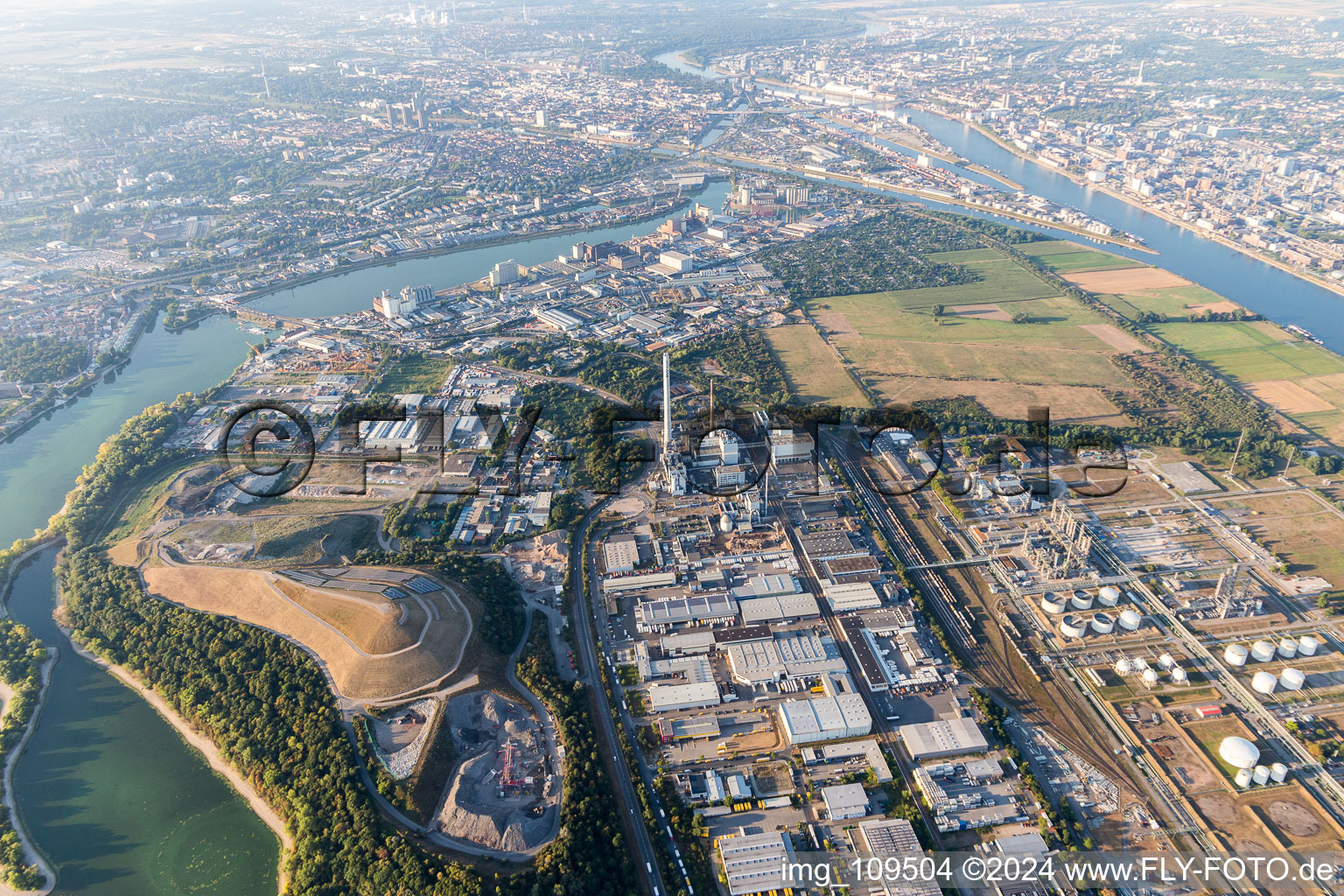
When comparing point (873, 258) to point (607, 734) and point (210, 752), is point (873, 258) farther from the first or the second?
point (210, 752)

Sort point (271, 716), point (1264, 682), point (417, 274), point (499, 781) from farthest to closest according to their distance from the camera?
point (417, 274) < point (1264, 682) < point (271, 716) < point (499, 781)

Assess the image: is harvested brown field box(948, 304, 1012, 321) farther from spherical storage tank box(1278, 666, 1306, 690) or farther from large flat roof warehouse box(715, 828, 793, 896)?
large flat roof warehouse box(715, 828, 793, 896)

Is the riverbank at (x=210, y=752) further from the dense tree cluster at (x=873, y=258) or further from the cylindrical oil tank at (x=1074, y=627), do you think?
the dense tree cluster at (x=873, y=258)

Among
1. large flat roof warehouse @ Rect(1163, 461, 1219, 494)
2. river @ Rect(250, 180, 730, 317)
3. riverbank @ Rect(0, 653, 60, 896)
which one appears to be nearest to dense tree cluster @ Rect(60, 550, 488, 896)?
riverbank @ Rect(0, 653, 60, 896)

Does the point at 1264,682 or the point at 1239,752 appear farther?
the point at 1264,682

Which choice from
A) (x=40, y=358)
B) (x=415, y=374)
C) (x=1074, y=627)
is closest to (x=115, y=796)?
(x=415, y=374)

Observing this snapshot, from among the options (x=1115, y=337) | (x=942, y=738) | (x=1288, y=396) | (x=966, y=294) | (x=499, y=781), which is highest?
(x=966, y=294)

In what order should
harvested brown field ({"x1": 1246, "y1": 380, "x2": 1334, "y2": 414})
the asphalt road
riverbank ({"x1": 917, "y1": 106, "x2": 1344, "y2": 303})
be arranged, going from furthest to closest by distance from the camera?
riverbank ({"x1": 917, "y1": 106, "x2": 1344, "y2": 303}) → harvested brown field ({"x1": 1246, "y1": 380, "x2": 1334, "y2": 414}) → the asphalt road
